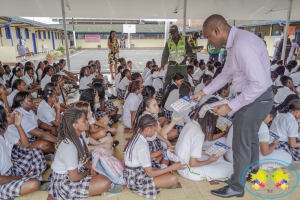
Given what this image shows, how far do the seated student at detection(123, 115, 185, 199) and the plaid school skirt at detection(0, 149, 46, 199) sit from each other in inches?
37.7

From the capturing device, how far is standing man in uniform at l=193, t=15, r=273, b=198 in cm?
159

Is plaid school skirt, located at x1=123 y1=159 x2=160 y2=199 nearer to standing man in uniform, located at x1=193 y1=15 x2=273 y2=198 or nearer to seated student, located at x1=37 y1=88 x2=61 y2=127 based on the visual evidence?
standing man in uniform, located at x1=193 y1=15 x2=273 y2=198

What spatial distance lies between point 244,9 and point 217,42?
274 inches

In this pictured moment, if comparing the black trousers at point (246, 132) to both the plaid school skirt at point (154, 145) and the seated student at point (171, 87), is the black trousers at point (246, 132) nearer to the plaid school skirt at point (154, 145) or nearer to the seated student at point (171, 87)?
the plaid school skirt at point (154, 145)

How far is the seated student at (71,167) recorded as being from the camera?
187 centimetres

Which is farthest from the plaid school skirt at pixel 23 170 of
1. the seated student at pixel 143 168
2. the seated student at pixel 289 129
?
the seated student at pixel 289 129

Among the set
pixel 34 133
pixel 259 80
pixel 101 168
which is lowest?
pixel 101 168

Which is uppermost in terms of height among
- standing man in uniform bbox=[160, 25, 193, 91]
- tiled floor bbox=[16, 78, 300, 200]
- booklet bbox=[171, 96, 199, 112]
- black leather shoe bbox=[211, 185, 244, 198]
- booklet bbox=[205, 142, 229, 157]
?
standing man in uniform bbox=[160, 25, 193, 91]

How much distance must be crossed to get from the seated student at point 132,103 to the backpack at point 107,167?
4.45 feet

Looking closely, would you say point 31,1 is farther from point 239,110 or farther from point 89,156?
point 239,110

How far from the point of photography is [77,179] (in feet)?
6.42

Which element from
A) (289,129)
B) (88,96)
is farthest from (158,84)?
(289,129)

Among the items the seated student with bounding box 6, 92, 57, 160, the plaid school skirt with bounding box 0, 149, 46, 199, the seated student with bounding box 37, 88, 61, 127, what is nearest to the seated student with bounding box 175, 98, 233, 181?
the plaid school skirt with bounding box 0, 149, 46, 199

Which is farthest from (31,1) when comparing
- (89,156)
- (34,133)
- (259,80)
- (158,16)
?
(259,80)
